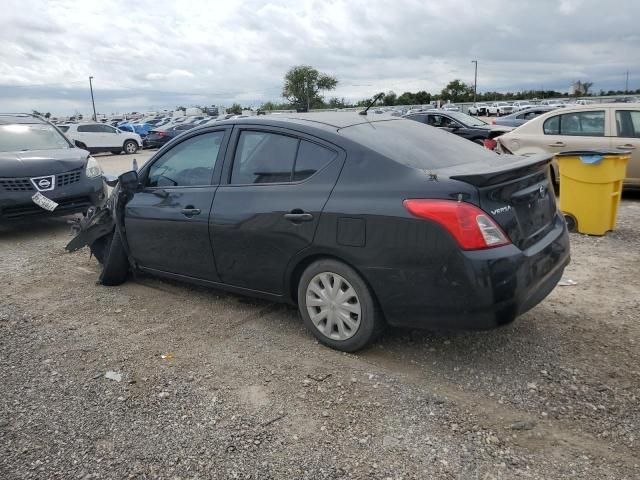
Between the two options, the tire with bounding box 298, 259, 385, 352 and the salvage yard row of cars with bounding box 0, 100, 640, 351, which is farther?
the tire with bounding box 298, 259, 385, 352

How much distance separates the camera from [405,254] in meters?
3.13

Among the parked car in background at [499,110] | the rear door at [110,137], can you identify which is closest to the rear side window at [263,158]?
the rear door at [110,137]

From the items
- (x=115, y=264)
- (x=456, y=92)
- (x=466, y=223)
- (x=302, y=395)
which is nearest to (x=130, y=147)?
(x=115, y=264)

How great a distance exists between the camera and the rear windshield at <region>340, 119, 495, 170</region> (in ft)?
11.4

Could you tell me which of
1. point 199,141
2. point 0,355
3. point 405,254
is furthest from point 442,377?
point 0,355

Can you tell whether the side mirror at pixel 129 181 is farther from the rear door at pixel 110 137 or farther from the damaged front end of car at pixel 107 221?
the rear door at pixel 110 137

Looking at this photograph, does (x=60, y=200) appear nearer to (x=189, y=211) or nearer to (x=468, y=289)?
(x=189, y=211)

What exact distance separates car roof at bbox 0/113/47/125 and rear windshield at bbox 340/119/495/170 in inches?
277

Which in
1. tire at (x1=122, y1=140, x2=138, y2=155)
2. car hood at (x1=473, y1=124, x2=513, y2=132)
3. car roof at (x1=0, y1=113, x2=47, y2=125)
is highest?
car roof at (x1=0, y1=113, x2=47, y2=125)

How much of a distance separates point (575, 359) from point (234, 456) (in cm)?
218

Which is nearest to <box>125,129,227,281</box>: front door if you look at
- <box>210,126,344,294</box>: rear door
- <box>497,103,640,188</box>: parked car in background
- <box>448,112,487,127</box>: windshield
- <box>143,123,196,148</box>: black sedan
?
<box>210,126,344,294</box>: rear door

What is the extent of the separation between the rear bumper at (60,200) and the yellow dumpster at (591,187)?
6.17 m

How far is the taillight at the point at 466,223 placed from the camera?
2.98 meters

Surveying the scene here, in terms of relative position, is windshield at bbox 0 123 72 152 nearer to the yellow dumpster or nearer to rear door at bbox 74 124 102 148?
the yellow dumpster
